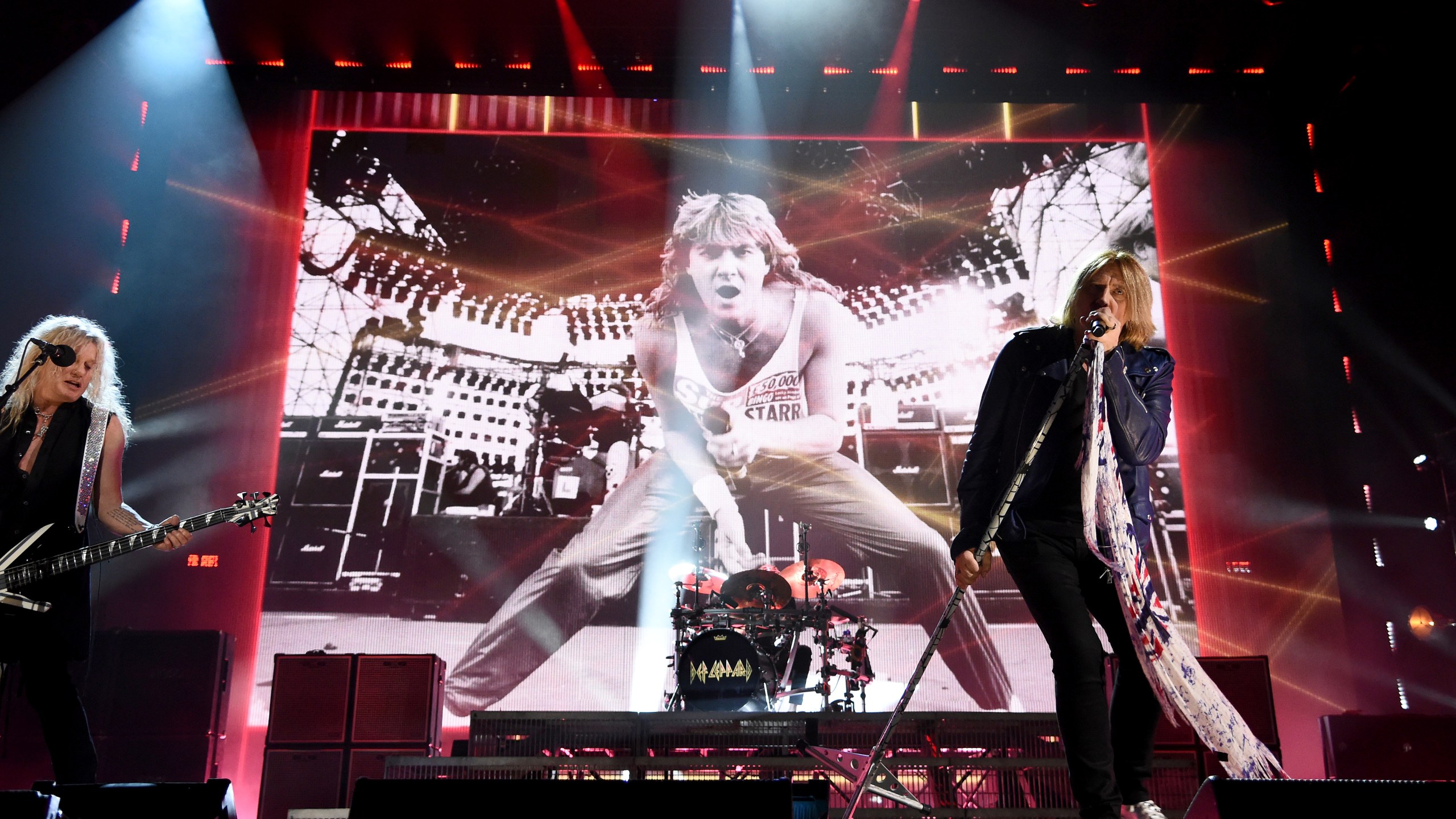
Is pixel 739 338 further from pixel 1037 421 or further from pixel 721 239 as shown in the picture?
pixel 1037 421

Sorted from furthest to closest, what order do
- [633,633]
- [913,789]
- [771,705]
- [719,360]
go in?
1. [719,360]
2. [633,633]
3. [771,705]
4. [913,789]

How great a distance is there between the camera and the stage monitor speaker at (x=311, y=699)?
3.95 meters

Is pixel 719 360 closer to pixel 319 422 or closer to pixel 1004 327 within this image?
pixel 1004 327

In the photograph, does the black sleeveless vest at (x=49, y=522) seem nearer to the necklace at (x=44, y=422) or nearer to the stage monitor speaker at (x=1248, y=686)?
the necklace at (x=44, y=422)

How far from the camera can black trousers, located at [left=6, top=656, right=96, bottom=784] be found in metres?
2.72

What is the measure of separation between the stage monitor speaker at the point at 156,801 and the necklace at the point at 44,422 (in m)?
1.84

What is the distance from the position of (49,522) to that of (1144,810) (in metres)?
3.08

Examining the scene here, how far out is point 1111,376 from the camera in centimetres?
216

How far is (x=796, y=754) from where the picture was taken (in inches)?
132

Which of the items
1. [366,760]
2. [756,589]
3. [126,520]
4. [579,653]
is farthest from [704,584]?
[126,520]

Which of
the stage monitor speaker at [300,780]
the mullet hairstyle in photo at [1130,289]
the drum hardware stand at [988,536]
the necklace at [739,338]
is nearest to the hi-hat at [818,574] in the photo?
the necklace at [739,338]

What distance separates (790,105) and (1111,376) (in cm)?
504

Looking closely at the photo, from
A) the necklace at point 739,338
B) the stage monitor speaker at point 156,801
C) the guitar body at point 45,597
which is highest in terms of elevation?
the necklace at point 739,338

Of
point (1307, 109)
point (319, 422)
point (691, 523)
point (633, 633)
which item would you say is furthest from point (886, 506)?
point (1307, 109)
